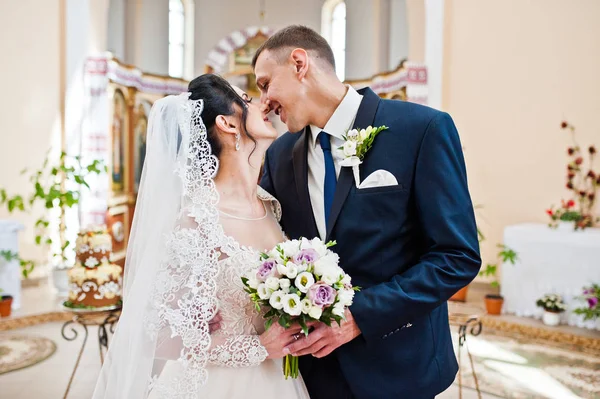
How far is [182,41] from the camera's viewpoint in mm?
13227

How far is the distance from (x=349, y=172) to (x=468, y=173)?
6.65 metres

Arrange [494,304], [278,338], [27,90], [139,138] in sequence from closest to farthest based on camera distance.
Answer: [278,338] → [494,304] → [27,90] → [139,138]

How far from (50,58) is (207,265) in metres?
7.99

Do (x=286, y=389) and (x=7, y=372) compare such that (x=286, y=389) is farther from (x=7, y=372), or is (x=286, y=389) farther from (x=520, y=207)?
(x=520, y=207)

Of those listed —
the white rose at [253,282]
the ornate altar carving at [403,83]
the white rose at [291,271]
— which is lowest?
the white rose at [253,282]

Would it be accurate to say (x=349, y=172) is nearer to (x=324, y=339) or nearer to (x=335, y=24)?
(x=324, y=339)

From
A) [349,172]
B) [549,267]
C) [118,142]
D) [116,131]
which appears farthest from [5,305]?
[549,267]

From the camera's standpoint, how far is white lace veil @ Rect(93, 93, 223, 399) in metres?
1.98

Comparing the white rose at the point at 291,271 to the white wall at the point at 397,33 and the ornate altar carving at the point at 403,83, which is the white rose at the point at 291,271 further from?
the white wall at the point at 397,33

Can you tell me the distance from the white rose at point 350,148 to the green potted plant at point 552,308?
542cm

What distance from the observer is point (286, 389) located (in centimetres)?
215

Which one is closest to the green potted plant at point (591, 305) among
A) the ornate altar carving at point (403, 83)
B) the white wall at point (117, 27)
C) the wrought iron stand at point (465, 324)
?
the wrought iron stand at point (465, 324)

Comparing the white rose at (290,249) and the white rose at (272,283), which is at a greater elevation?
the white rose at (290,249)

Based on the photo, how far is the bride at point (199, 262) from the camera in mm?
1989
